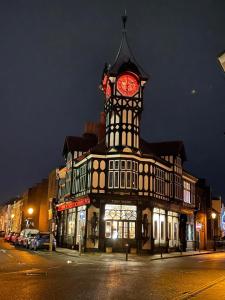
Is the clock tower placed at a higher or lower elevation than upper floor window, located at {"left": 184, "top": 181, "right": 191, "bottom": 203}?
higher

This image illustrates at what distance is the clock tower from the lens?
3875cm

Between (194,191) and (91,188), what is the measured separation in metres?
21.3

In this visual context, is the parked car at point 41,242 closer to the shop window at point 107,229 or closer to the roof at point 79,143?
the shop window at point 107,229

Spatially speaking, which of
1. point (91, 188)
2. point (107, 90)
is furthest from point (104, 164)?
point (107, 90)

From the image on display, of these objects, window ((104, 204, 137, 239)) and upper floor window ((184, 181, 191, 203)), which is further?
upper floor window ((184, 181, 191, 203))

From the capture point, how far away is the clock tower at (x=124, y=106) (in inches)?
1526

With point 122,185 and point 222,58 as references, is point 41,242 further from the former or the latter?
point 222,58

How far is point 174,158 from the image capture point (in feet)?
149

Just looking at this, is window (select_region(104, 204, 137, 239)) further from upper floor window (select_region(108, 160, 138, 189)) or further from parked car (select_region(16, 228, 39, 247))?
parked car (select_region(16, 228, 39, 247))

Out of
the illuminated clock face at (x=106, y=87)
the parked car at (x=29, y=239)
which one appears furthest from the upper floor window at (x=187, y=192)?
the parked car at (x=29, y=239)

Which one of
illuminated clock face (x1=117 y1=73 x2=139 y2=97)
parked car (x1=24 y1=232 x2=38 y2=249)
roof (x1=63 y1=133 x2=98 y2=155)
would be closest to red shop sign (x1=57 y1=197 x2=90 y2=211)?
parked car (x1=24 y1=232 x2=38 y2=249)

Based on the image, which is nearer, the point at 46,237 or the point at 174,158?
the point at 46,237

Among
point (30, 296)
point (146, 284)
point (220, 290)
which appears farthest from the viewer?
point (146, 284)

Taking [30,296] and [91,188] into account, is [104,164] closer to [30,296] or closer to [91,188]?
[91,188]
